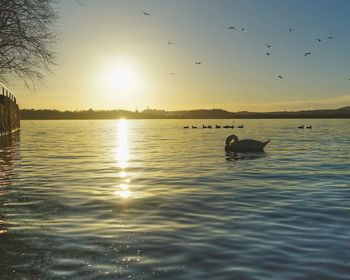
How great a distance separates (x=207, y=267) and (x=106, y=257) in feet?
5.66

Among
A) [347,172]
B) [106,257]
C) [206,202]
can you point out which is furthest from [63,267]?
[347,172]

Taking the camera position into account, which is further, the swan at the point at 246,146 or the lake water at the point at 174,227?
the swan at the point at 246,146

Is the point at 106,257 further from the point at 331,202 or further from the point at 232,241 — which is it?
the point at 331,202

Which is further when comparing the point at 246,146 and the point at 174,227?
the point at 246,146

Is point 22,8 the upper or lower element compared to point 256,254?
upper

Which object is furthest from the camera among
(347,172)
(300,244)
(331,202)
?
(347,172)

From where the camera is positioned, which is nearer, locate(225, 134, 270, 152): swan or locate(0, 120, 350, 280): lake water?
locate(0, 120, 350, 280): lake water

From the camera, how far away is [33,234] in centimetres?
945

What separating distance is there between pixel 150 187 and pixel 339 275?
33.8 ft

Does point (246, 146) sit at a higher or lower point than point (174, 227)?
lower

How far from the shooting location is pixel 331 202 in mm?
13570

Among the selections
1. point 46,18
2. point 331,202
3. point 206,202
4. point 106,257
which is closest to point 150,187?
point 206,202

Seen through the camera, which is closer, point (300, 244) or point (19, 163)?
point (300, 244)

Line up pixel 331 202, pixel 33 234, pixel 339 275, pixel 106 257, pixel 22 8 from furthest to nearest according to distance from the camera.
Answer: pixel 22 8 < pixel 331 202 < pixel 33 234 < pixel 106 257 < pixel 339 275
